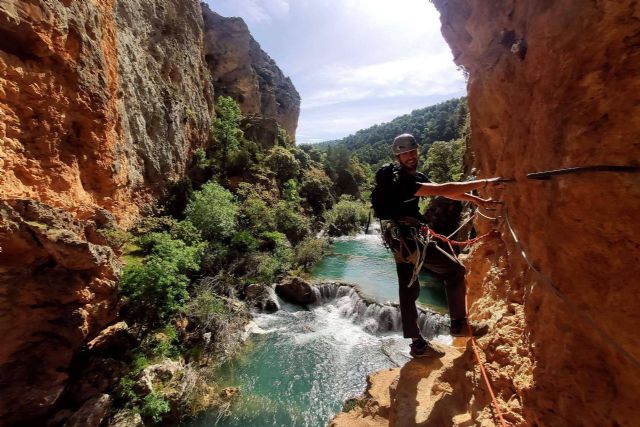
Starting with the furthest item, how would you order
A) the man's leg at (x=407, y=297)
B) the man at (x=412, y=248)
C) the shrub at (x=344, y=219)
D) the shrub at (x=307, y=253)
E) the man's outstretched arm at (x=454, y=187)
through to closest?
the shrub at (x=344, y=219)
the shrub at (x=307, y=253)
the man's leg at (x=407, y=297)
the man at (x=412, y=248)
the man's outstretched arm at (x=454, y=187)

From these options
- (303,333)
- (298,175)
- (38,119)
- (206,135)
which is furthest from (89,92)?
(298,175)

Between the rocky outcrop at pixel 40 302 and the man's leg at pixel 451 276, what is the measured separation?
7300mm

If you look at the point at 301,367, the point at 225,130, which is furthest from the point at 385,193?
the point at 225,130

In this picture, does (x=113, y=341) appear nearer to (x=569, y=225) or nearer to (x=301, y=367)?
(x=301, y=367)

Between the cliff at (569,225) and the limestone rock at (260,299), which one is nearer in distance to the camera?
the cliff at (569,225)

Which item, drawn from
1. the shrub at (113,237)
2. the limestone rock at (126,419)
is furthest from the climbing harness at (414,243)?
the shrub at (113,237)

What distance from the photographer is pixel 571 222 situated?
5.92ft

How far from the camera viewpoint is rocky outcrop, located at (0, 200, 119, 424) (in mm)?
6160

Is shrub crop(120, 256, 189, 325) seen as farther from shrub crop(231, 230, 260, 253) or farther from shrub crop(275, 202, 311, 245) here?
shrub crop(275, 202, 311, 245)

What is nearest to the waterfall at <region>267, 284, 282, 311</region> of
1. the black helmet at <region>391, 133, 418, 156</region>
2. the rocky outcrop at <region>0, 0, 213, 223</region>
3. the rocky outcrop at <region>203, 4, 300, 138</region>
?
the rocky outcrop at <region>0, 0, 213, 223</region>

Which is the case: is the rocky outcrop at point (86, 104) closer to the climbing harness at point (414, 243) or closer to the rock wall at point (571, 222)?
the climbing harness at point (414, 243)

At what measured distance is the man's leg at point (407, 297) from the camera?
3.82 metres

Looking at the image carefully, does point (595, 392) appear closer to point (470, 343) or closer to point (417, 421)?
point (470, 343)

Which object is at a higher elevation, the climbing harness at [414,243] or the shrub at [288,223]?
the climbing harness at [414,243]
